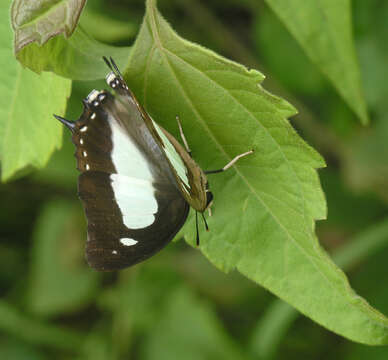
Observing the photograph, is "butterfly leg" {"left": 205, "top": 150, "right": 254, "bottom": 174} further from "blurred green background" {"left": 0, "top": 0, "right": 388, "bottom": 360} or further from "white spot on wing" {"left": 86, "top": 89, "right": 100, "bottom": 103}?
"blurred green background" {"left": 0, "top": 0, "right": 388, "bottom": 360}

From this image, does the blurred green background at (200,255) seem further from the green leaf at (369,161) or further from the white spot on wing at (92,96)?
the white spot on wing at (92,96)

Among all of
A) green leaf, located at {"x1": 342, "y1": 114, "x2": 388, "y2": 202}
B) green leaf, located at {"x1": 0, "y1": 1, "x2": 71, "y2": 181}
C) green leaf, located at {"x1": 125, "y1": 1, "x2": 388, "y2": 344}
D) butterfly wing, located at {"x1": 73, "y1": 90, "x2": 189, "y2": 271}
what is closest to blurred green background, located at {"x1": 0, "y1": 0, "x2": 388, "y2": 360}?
green leaf, located at {"x1": 342, "y1": 114, "x2": 388, "y2": 202}

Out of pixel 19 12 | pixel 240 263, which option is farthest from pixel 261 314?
pixel 19 12

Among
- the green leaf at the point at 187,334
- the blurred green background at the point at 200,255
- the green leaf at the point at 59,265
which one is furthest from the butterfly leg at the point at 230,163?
the green leaf at the point at 59,265

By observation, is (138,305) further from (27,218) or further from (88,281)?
(27,218)

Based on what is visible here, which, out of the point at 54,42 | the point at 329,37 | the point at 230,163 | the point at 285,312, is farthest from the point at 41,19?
the point at 285,312

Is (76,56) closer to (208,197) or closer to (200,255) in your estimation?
(208,197)
